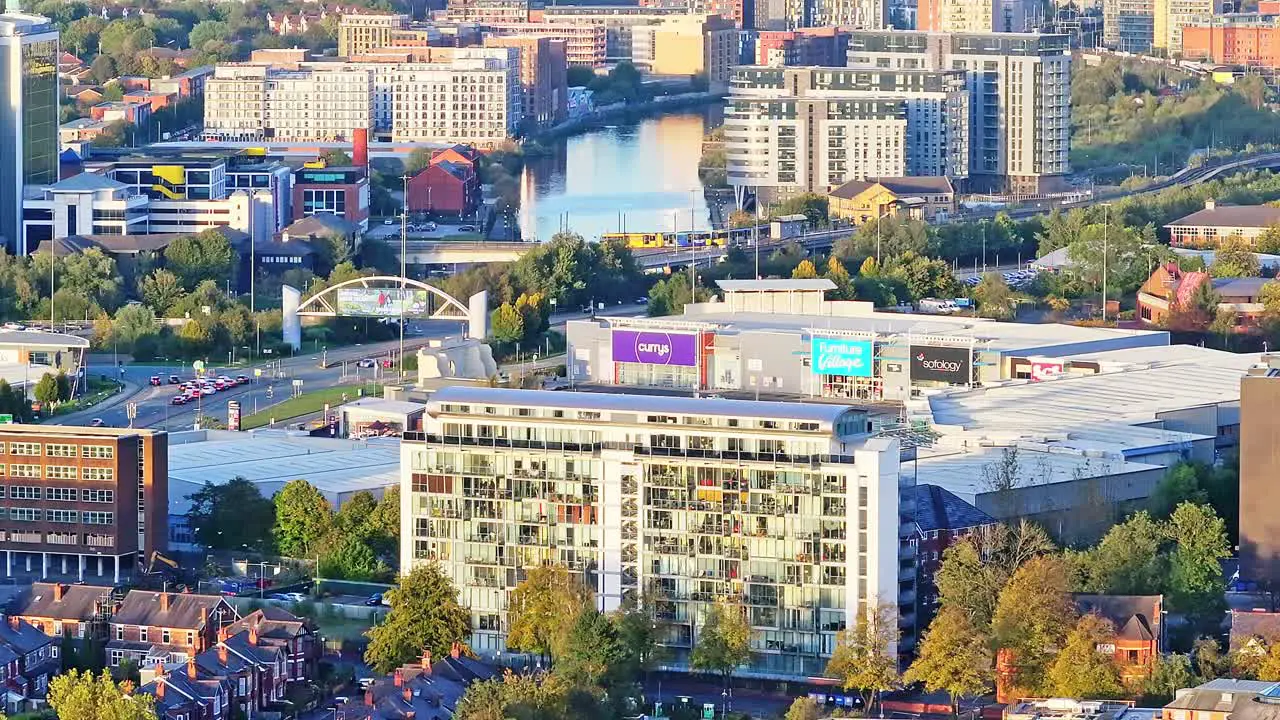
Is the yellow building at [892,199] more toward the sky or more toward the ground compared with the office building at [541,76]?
more toward the ground

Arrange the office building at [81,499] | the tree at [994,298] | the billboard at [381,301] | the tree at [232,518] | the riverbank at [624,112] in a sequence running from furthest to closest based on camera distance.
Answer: the riverbank at [624,112], the tree at [994,298], the billboard at [381,301], the tree at [232,518], the office building at [81,499]

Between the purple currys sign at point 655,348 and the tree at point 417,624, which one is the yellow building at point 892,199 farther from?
the tree at point 417,624

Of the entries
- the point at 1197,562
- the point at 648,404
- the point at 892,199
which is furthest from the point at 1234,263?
the point at 648,404

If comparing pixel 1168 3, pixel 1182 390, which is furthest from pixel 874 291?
pixel 1168 3

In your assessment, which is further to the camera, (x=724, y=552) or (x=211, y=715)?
(x=724, y=552)

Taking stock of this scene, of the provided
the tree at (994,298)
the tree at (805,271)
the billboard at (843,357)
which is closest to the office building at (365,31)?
the tree at (805,271)

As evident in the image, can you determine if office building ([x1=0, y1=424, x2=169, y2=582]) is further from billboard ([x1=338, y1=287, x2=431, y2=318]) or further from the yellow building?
the yellow building

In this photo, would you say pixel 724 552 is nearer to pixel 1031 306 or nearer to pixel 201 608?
pixel 201 608
